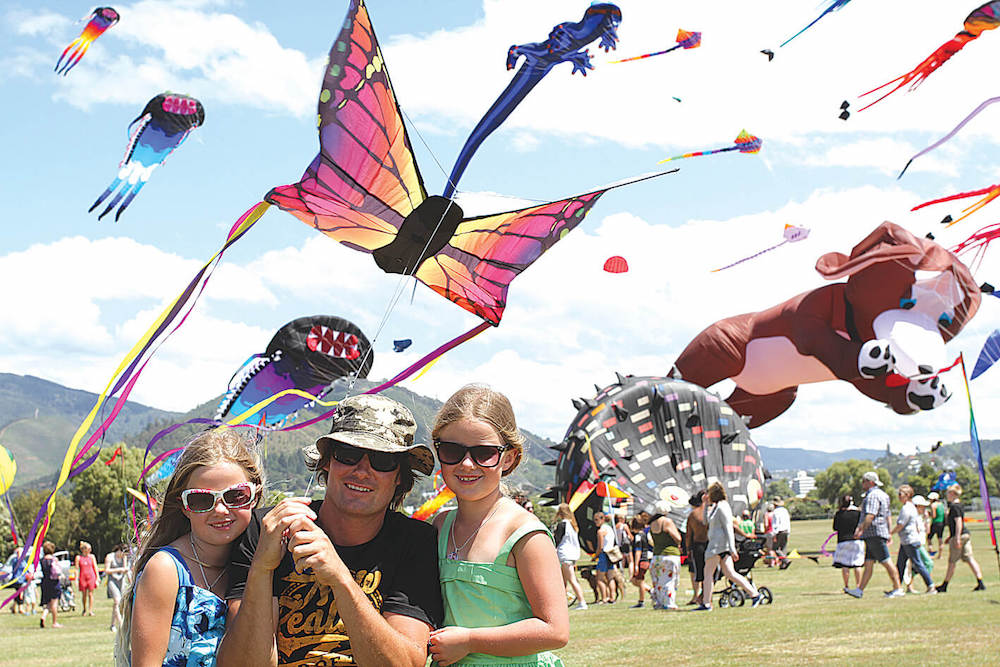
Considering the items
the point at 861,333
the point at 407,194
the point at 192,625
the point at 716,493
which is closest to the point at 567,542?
the point at 716,493

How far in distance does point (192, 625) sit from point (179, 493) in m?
0.33

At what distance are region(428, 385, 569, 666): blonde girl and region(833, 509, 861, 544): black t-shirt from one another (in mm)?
10251

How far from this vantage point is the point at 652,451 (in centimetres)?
1545

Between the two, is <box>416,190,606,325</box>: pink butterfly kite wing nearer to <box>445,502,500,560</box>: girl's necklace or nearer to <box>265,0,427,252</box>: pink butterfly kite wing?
<box>265,0,427,252</box>: pink butterfly kite wing

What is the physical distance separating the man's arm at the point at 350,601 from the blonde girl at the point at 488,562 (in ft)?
0.83

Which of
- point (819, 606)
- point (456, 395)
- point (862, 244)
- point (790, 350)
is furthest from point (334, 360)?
point (456, 395)

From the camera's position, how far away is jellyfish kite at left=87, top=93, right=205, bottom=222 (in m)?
9.38

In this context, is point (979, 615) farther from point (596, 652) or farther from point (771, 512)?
point (771, 512)

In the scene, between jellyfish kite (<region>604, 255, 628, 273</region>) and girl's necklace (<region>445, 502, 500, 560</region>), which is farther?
jellyfish kite (<region>604, 255, 628, 273</region>)

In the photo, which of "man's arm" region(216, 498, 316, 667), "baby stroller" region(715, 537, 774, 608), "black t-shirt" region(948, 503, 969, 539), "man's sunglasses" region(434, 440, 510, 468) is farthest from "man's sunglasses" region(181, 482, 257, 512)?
"black t-shirt" region(948, 503, 969, 539)

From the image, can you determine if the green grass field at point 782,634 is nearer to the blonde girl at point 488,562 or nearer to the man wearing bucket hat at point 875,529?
the man wearing bucket hat at point 875,529

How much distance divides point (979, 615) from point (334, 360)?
1423 cm

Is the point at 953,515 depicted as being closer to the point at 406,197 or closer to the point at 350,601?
the point at 406,197

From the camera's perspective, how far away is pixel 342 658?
2.08 metres
